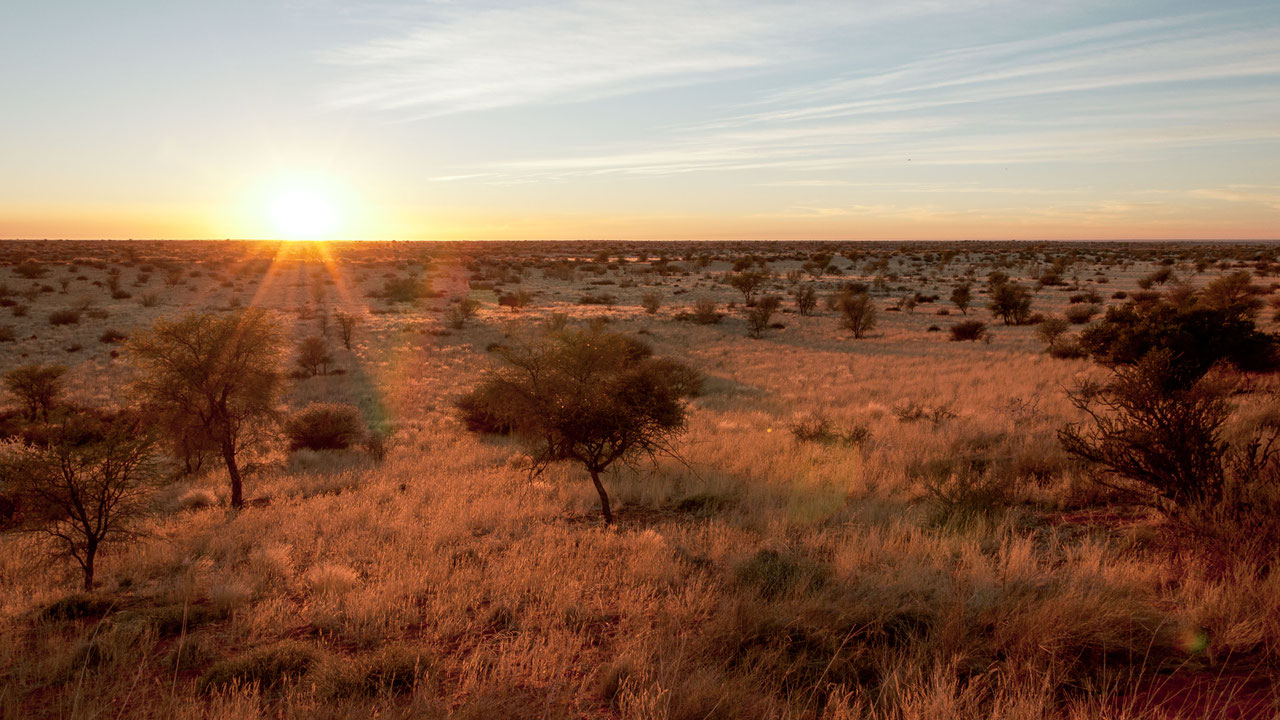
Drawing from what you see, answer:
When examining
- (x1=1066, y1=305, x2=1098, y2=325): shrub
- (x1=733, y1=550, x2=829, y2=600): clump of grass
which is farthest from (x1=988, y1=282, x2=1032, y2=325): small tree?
(x1=733, y1=550, x2=829, y2=600): clump of grass

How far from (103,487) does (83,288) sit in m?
47.1

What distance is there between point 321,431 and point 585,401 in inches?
378

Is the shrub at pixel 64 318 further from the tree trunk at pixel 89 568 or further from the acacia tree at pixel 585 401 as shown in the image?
the acacia tree at pixel 585 401

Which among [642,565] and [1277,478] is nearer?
[1277,478]

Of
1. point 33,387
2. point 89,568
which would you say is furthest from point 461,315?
point 89,568

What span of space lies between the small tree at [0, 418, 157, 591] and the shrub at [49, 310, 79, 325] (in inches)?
1166

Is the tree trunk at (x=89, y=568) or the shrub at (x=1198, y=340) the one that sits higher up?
the shrub at (x=1198, y=340)

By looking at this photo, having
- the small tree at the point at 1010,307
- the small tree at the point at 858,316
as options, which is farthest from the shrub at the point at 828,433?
the small tree at the point at 1010,307

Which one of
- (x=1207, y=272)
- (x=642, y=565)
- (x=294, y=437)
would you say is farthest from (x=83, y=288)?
(x=1207, y=272)

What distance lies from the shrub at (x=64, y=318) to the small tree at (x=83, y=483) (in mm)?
29626

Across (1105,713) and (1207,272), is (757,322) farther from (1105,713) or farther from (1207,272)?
(1207,272)

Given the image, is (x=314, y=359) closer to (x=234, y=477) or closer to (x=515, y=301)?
(x=234, y=477)

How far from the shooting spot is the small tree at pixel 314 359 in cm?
2461

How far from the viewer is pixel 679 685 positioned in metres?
4.54
